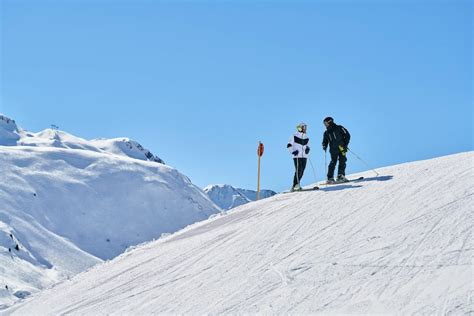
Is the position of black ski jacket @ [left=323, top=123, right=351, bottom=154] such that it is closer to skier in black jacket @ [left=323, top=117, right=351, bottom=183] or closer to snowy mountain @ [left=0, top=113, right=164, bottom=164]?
skier in black jacket @ [left=323, top=117, right=351, bottom=183]

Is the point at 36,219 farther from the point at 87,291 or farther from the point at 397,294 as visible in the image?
the point at 397,294

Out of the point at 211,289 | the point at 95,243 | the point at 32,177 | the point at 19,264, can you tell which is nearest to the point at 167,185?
the point at 32,177

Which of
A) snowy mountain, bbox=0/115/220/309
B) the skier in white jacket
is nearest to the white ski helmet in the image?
the skier in white jacket

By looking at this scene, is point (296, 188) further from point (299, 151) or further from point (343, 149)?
point (343, 149)

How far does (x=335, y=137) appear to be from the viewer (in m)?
19.4

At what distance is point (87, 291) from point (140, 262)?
Result: 183 centimetres

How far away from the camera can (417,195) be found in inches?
562

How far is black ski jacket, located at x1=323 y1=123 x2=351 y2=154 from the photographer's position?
63.6 feet

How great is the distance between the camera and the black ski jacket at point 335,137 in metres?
19.4

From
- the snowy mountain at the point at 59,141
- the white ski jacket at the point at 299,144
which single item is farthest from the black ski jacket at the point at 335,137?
the snowy mountain at the point at 59,141

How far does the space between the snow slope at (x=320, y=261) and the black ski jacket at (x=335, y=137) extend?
50.3 inches

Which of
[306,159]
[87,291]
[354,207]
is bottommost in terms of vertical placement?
[87,291]

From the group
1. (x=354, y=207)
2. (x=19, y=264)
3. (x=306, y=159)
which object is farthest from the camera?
(x=19, y=264)

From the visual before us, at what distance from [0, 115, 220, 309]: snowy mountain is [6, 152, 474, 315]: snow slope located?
118 feet
